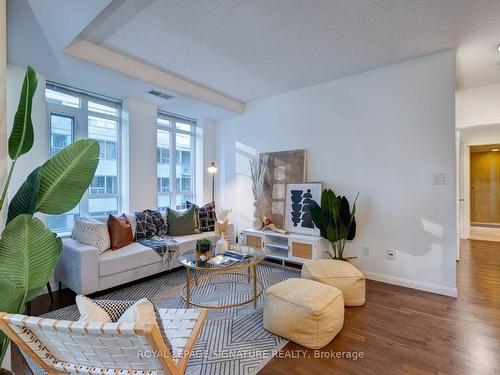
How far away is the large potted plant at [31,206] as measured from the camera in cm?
99

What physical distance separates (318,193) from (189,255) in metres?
2.00

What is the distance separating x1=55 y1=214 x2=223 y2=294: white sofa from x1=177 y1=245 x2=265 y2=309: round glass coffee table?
0.48 metres

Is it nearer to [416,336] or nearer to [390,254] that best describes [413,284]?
[390,254]

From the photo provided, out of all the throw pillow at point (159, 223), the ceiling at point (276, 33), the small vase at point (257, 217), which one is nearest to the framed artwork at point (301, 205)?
the small vase at point (257, 217)

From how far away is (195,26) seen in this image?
8.03ft

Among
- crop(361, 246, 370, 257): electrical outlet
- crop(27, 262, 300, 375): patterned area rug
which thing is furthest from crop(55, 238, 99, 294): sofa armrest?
crop(361, 246, 370, 257): electrical outlet

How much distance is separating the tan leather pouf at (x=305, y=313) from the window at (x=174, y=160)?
10.3 ft

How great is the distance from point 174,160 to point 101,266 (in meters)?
2.49

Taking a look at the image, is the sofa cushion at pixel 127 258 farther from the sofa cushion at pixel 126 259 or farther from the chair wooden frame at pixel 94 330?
the chair wooden frame at pixel 94 330

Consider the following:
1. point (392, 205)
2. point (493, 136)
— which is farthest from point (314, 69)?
point (493, 136)

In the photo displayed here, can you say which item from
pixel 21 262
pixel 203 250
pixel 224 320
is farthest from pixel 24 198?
pixel 224 320

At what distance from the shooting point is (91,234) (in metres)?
2.85

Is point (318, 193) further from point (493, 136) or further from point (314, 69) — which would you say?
point (493, 136)

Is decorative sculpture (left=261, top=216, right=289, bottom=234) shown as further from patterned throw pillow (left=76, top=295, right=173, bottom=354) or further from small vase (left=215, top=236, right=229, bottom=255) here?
patterned throw pillow (left=76, top=295, right=173, bottom=354)
